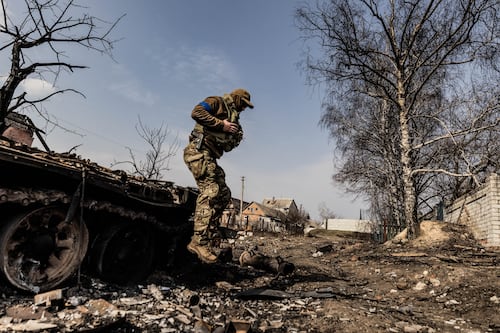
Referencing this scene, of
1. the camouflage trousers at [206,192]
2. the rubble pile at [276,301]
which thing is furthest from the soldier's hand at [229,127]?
the rubble pile at [276,301]

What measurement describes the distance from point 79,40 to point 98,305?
320 inches

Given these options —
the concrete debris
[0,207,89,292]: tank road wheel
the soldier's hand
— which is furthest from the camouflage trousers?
the concrete debris

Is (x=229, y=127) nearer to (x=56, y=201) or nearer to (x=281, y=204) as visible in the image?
(x=56, y=201)

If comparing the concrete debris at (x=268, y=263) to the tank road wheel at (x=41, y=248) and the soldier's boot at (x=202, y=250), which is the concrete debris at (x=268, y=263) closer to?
the soldier's boot at (x=202, y=250)

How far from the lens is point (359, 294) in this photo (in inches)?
192

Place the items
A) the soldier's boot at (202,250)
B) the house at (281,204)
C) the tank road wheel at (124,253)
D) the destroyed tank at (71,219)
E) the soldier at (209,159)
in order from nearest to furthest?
the destroyed tank at (71,219)
the tank road wheel at (124,253)
the soldier's boot at (202,250)
the soldier at (209,159)
the house at (281,204)

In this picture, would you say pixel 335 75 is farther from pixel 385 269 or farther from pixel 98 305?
pixel 98 305

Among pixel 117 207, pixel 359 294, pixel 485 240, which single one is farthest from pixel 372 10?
pixel 117 207

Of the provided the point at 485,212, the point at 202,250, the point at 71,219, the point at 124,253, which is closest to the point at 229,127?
the point at 202,250

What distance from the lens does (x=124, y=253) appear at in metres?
4.31

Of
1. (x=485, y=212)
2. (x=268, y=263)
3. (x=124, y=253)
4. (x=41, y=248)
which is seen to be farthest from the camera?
(x=485, y=212)

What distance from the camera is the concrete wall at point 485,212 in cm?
921

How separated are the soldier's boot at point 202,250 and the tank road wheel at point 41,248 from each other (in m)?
1.26

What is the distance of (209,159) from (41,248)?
2.16 metres
